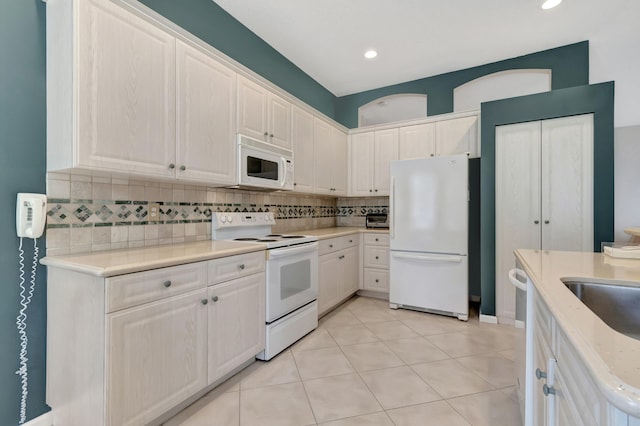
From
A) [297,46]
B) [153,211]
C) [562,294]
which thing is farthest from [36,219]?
[297,46]

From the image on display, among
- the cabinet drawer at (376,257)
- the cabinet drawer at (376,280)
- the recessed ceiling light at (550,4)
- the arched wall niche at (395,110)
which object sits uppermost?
the arched wall niche at (395,110)

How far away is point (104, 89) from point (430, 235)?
3012mm

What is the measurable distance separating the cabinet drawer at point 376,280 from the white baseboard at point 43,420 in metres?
3.04

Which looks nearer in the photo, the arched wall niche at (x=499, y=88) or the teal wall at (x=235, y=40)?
the teal wall at (x=235, y=40)

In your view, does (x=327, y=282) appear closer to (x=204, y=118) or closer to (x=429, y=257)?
(x=429, y=257)

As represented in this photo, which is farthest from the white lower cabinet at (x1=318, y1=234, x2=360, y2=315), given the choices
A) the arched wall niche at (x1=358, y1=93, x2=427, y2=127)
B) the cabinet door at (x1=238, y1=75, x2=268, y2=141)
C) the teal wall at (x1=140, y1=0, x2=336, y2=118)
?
the arched wall niche at (x1=358, y1=93, x2=427, y2=127)

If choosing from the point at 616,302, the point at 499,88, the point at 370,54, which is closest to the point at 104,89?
the point at 616,302

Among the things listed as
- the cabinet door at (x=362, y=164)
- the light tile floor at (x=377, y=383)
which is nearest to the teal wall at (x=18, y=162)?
the light tile floor at (x=377, y=383)

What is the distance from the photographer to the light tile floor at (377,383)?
1638 mm

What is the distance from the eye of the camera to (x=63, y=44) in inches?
58.1

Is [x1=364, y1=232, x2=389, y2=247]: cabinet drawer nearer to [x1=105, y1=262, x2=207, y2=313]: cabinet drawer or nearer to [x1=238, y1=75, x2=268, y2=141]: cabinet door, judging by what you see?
[x1=238, y1=75, x2=268, y2=141]: cabinet door

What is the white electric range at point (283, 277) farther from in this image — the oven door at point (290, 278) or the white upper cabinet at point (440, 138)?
the white upper cabinet at point (440, 138)

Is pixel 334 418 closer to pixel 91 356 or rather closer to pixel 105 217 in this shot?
pixel 91 356

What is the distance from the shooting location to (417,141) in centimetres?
369
